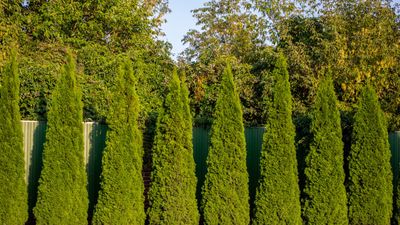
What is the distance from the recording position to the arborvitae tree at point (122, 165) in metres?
9.20

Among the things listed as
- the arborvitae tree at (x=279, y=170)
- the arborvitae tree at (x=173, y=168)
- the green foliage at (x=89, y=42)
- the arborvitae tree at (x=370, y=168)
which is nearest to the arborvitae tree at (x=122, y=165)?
the arborvitae tree at (x=173, y=168)

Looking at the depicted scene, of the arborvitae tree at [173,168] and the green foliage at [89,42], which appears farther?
the green foliage at [89,42]

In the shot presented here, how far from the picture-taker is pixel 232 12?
21688 mm

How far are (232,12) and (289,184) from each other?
13011 millimetres

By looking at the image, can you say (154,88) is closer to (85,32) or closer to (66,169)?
(85,32)

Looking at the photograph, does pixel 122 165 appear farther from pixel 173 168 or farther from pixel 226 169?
pixel 226 169

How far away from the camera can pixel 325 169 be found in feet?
32.4

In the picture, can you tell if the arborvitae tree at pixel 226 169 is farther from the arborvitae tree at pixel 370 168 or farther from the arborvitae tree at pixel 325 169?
the arborvitae tree at pixel 370 168

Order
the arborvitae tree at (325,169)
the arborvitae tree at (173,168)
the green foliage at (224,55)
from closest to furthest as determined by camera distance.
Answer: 1. the arborvitae tree at (173,168)
2. the arborvitae tree at (325,169)
3. the green foliage at (224,55)

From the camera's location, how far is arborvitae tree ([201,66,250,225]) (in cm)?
965

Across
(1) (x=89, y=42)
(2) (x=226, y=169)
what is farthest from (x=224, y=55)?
(2) (x=226, y=169)

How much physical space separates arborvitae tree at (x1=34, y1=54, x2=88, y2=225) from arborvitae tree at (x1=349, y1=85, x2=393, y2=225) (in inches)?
189

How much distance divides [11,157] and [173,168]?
2.64 metres

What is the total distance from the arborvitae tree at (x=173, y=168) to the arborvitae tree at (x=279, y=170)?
123 cm
